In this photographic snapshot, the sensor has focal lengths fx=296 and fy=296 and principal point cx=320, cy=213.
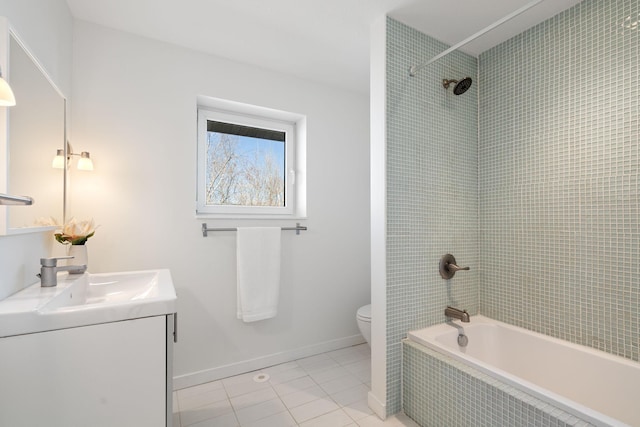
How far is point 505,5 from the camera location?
166 centimetres

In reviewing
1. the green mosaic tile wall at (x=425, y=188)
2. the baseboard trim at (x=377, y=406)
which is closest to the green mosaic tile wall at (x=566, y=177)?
the green mosaic tile wall at (x=425, y=188)

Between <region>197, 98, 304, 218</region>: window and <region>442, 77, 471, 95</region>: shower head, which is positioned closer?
<region>442, 77, 471, 95</region>: shower head

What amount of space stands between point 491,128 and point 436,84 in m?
0.51

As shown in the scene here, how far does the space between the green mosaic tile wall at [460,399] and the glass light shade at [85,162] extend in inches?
81.2

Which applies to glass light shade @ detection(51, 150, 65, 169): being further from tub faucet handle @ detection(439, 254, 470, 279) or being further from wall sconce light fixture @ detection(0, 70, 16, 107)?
tub faucet handle @ detection(439, 254, 470, 279)

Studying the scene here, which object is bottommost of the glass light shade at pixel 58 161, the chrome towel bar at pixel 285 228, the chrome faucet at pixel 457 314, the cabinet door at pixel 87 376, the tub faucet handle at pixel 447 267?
the chrome faucet at pixel 457 314

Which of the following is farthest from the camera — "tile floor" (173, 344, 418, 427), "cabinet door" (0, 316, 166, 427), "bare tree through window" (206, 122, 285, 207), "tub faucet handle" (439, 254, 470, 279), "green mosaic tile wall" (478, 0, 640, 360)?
"bare tree through window" (206, 122, 285, 207)

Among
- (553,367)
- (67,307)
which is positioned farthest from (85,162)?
(553,367)

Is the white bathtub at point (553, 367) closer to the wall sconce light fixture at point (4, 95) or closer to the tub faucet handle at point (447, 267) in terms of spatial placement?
the tub faucet handle at point (447, 267)

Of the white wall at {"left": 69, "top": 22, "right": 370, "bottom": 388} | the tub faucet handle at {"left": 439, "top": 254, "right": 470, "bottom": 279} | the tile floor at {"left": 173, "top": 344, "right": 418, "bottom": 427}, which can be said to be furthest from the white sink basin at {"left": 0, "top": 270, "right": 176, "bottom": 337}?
the tub faucet handle at {"left": 439, "top": 254, "right": 470, "bottom": 279}

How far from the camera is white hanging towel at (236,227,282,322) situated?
2125mm

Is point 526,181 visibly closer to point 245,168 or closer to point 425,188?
point 425,188

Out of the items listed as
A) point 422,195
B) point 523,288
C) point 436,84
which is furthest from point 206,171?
point 523,288

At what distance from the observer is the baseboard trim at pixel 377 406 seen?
1.66 m
